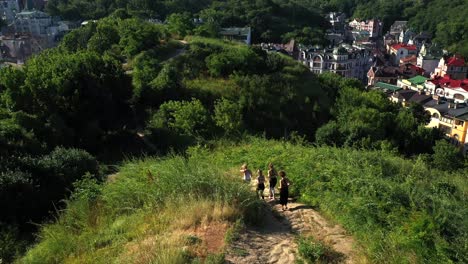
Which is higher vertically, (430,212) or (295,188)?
(430,212)

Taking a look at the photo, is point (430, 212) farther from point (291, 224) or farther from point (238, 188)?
point (238, 188)

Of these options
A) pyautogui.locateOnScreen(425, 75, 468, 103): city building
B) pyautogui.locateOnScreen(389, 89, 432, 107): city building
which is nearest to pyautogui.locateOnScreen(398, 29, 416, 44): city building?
pyautogui.locateOnScreen(425, 75, 468, 103): city building

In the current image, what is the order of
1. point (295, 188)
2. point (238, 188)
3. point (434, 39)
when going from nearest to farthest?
point (238, 188), point (295, 188), point (434, 39)

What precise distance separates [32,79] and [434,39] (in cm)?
7548

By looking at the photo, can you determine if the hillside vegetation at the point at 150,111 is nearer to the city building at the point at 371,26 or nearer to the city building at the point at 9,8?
the city building at the point at 9,8

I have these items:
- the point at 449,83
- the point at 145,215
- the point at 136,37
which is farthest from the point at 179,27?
the point at 449,83

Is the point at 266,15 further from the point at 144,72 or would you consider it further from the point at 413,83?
the point at 144,72

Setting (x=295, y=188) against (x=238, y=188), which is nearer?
(x=238, y=188)

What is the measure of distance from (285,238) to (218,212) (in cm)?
117

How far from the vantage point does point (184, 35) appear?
33.2 meters

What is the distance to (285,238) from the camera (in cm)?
659

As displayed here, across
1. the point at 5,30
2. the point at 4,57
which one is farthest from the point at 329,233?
the point at 5,30

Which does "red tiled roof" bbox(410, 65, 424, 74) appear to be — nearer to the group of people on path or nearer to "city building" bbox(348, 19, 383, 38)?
"city building" bbox(348, 19, 383, 38)

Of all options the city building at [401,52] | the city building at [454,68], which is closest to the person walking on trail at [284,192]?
the city building at [454,68]
